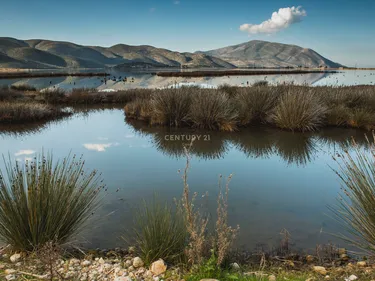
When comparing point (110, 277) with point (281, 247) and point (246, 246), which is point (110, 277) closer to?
point (246, 246)

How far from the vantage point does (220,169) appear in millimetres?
6652

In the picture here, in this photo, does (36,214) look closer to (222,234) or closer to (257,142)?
(222,234)

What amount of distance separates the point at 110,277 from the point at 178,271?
24.6 inches

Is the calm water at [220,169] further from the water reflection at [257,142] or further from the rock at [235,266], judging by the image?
the rock at [235,266]

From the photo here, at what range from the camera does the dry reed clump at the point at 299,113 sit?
35.1ft

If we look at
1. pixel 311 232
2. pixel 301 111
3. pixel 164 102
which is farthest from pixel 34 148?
pixel 301 111

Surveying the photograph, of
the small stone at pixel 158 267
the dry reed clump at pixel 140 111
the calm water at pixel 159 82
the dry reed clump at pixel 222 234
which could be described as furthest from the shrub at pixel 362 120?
the small stone at pixel 158 267

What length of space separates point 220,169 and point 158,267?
390cm

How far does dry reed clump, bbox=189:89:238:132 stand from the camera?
1107 cm

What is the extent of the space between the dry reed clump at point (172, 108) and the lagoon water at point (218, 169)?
2.29 feet

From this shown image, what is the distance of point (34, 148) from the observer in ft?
27.5

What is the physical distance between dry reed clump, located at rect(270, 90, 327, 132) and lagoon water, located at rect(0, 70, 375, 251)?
49 centimetres

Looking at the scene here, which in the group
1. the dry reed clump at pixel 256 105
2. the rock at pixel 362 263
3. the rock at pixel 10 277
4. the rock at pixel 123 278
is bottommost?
the rock at pixel 362 263

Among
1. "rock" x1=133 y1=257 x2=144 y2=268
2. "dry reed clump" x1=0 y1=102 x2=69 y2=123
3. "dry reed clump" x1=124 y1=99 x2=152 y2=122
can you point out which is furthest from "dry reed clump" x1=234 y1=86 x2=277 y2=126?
"rock" x1=133 y1=257 x2=144 y2=268
